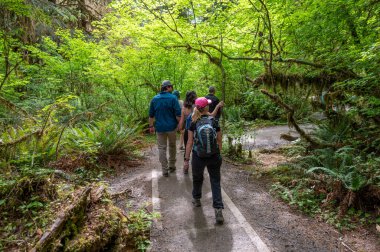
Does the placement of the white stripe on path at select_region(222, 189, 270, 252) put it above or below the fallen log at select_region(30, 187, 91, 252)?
below

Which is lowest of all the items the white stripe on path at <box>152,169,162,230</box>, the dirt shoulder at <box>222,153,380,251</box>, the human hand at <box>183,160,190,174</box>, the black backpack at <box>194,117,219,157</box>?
the dirt shoulder at <box>222,153,380,251</box>

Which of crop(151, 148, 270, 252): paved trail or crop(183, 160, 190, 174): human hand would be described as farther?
crop(183, 160, 190, 174): human hand

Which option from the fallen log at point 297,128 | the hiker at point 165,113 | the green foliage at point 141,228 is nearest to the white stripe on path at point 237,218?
the green foliage at point 141,228

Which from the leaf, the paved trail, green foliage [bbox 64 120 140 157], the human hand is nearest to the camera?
the paved trail

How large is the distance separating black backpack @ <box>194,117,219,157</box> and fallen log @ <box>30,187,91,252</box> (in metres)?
1.89

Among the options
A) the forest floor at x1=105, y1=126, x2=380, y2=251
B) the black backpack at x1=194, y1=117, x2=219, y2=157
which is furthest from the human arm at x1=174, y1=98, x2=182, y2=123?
the black backpack at x1=194, y1=117, x2=219, y2=157

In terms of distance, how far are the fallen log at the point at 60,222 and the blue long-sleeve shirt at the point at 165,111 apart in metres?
3.27

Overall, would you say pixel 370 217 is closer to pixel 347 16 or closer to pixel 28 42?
pixel 347 16

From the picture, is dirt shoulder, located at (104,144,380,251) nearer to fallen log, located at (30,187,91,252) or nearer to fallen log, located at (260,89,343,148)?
fallen log, located at (30,187,91,252)

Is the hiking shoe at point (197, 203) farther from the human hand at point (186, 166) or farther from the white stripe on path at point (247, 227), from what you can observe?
the human hand at point (186, 166)

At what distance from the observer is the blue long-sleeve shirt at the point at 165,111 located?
6.98 metres

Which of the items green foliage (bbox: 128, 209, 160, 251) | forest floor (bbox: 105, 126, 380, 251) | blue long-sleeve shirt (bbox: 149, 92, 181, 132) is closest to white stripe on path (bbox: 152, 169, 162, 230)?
forest floor (bbox: 105, 126, 380, 251)

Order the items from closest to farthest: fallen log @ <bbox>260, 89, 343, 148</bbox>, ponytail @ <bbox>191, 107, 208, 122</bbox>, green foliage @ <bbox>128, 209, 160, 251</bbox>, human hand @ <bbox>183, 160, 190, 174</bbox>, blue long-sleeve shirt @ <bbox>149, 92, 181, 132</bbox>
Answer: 1. green foliage @ <bbox>128, 209, 160, 251</bbox>
2. ponytail @ <bbox>191, 107, 208, 122</bbox>
3. blue long-sleeve shirt @ <bbox>149, 92, 181, 132</bbox>
4. human hand @ <bbox>183, 160, 190, 174</bbox>
5. fallen log @ <bbox>260, 89, 343, 148</bbox>

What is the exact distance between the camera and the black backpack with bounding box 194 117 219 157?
4684 millimetres
